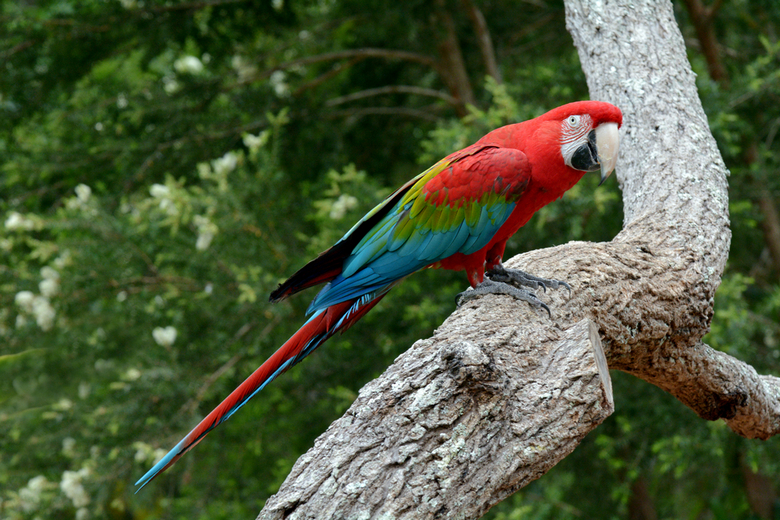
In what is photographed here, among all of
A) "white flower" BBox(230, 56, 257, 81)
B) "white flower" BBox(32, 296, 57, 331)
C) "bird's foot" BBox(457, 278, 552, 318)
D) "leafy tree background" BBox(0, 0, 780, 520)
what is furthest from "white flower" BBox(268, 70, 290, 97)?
"bird's foot" BBox(457, 278, 552, 318)

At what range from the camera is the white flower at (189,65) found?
4.70m

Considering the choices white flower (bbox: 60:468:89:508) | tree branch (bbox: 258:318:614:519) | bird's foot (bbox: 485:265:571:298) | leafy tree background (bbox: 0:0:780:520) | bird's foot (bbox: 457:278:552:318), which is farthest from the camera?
leafy tree background (bbox: 0:0:780:520)

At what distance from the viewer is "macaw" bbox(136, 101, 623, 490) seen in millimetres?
2088

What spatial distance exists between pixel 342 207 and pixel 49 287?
1.87 meters

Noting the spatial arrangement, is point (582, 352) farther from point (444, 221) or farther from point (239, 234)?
point (239, 234)

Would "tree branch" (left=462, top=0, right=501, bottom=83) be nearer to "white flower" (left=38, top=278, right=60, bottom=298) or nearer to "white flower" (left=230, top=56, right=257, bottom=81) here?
"white flower" (left=230, top=56, right=257, bottom=81)

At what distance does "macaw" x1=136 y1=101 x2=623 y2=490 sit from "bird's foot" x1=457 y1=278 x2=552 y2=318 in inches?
0.6

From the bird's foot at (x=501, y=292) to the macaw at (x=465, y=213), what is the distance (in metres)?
0.02

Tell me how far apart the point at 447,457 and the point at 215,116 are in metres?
3.91

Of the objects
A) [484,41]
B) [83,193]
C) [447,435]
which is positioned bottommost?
[447,435]

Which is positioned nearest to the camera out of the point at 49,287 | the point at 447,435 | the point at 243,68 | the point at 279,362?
the point at 447,435

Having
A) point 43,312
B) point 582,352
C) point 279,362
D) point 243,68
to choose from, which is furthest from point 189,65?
point 582,352

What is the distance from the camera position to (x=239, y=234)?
3932mm

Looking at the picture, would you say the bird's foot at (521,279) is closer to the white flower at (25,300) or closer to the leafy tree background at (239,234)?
the leafy tree background at (239,234)
